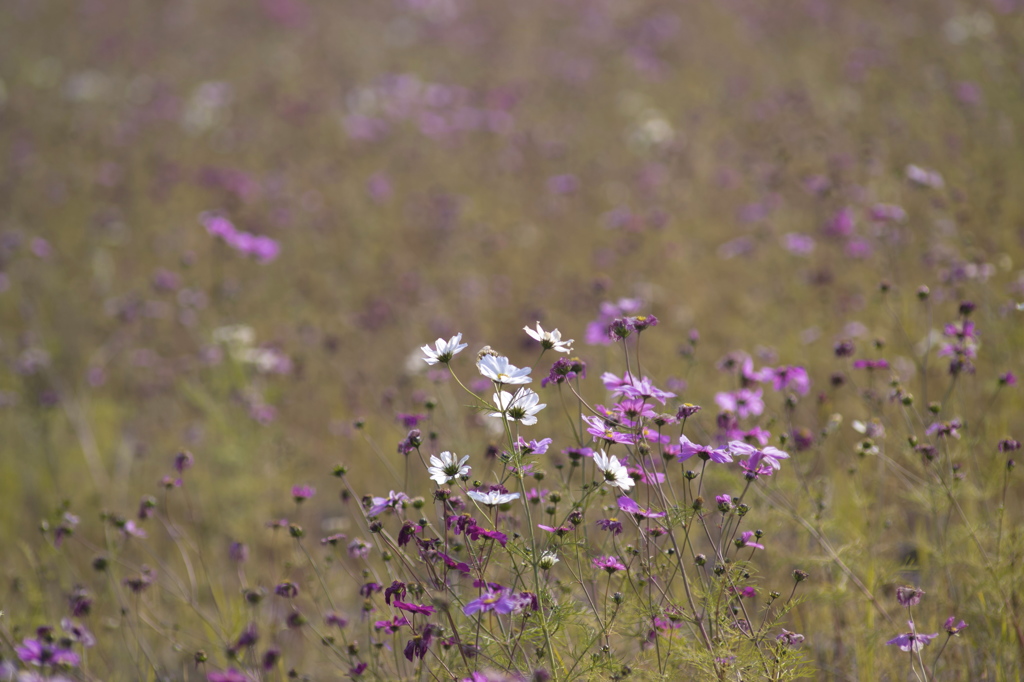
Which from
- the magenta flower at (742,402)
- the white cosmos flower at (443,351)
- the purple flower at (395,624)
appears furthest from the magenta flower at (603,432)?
the magenta flower at (742,402)

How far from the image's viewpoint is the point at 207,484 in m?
3.73

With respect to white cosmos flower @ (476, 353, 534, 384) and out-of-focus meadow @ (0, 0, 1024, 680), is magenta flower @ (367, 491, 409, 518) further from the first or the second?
out-of-focus meadow @ (0, 0, 1024, 680)

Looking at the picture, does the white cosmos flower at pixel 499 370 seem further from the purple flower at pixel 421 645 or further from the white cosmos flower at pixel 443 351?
the purple flower at pixel 421 645

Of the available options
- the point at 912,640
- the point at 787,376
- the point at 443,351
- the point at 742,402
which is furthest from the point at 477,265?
the point at 912,640

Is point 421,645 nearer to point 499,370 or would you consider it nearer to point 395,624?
point 395,624

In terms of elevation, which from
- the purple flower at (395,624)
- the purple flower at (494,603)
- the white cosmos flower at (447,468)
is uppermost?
the white cosmos flower at (447,468)

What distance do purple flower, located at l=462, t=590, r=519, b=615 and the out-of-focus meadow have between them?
70cm

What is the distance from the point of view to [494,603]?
1.36m

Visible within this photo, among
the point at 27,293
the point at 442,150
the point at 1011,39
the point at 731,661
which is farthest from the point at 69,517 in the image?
the point at 1011,39

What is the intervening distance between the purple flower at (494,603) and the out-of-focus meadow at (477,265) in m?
0.70

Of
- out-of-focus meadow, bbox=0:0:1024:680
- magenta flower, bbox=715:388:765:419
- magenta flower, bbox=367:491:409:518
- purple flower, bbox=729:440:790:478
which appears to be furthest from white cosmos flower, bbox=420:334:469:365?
magenta flower, bbox=715:388:765:419

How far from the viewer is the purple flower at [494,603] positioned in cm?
131

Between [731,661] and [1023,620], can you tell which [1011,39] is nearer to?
[1023,620]

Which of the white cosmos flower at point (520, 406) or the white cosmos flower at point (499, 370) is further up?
the white cosmos flower at point (499, 370)
